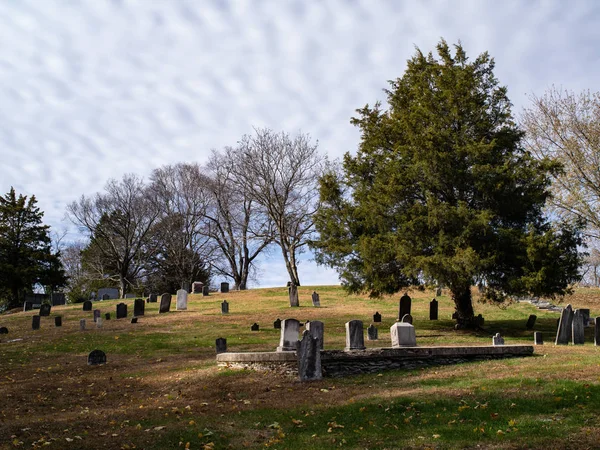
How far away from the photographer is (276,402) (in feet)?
32.8

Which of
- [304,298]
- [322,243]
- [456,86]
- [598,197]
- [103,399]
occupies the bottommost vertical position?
[103,399]

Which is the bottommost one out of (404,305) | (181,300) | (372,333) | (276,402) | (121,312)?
(276,402)

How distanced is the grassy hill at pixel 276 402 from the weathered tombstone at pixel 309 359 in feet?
0.98

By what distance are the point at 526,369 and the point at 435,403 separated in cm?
298

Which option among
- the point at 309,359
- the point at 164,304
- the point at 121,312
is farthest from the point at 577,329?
the point at 121,312

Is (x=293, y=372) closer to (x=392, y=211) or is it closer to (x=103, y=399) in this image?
(x=103, y=399)

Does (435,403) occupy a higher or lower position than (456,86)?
lower

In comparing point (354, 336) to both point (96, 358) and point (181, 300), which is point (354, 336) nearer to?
point (96, 358)

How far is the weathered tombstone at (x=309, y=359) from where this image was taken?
11.5 metres

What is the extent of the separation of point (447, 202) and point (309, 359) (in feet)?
38.7

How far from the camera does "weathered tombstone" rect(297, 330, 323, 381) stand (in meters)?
11.5

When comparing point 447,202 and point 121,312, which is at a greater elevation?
point 447,202

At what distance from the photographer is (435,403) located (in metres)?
8.78

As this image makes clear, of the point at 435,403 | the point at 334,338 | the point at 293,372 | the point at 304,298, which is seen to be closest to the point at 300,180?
the point at 304,298
